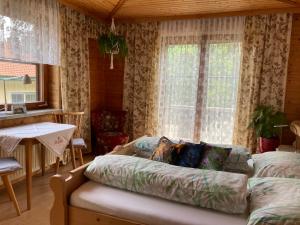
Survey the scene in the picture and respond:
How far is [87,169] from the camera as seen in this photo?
193 centimetres

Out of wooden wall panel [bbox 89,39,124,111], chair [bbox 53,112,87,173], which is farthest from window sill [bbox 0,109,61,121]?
wooden wall panel [bbox 89,39,124,111]

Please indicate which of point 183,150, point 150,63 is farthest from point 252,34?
point 183,150

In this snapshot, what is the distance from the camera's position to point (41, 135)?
2664 millimetres

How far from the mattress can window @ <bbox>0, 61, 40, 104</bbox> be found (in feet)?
7.16

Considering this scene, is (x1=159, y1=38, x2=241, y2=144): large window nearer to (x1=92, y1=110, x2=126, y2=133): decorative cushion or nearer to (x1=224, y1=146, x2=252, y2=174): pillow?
(x1=92, y1=110, x2=126, y2=133): decorative cushion

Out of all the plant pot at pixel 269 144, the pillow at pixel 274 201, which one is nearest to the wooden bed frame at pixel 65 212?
the pillow at pixel 274 201

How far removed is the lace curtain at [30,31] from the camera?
2.93 m

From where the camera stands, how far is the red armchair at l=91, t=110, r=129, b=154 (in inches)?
168

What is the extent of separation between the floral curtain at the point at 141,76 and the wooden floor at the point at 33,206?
1.95m

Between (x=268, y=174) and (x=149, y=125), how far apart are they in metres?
2.82

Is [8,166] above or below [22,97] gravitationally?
below

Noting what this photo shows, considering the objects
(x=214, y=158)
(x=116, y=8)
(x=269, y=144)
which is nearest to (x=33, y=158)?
(x=214, y=158)

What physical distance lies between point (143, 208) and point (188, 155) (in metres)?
0.77

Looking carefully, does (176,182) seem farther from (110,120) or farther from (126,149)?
(110,120)
